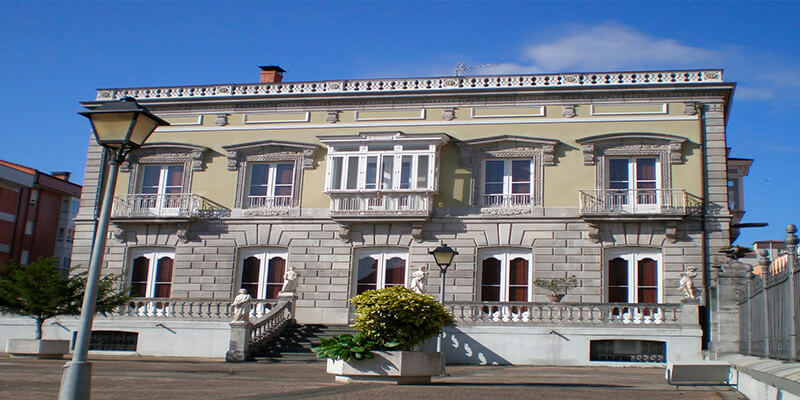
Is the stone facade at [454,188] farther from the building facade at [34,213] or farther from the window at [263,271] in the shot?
the building facade at [34,213]

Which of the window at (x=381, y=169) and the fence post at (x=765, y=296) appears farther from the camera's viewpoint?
the window at (x=381, y=169)

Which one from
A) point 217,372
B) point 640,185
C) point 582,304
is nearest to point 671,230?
point 640,185

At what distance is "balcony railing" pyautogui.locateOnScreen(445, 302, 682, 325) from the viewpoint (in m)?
23.1

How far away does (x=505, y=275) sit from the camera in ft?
88.5

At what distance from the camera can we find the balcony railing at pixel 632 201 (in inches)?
1014

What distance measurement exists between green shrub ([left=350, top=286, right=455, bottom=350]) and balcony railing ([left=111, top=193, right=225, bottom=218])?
640 inches

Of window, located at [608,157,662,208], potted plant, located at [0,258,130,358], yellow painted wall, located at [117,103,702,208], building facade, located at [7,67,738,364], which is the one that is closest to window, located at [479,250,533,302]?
building facade, located at [7,67,738,364]

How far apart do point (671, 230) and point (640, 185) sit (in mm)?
1988

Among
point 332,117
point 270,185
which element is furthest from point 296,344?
point 332,117

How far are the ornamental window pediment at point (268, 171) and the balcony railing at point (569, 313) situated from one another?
8.48 m

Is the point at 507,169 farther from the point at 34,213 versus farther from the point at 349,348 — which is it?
the point at 34,213

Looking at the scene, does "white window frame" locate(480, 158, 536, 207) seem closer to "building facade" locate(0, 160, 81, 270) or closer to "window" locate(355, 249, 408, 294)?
"window" locate(355, 249, 408, 294)

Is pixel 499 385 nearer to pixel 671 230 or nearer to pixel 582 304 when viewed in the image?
pixel 582 304

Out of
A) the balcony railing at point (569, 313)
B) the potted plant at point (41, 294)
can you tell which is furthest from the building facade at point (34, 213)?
the balcony railing at point (569, 313)
